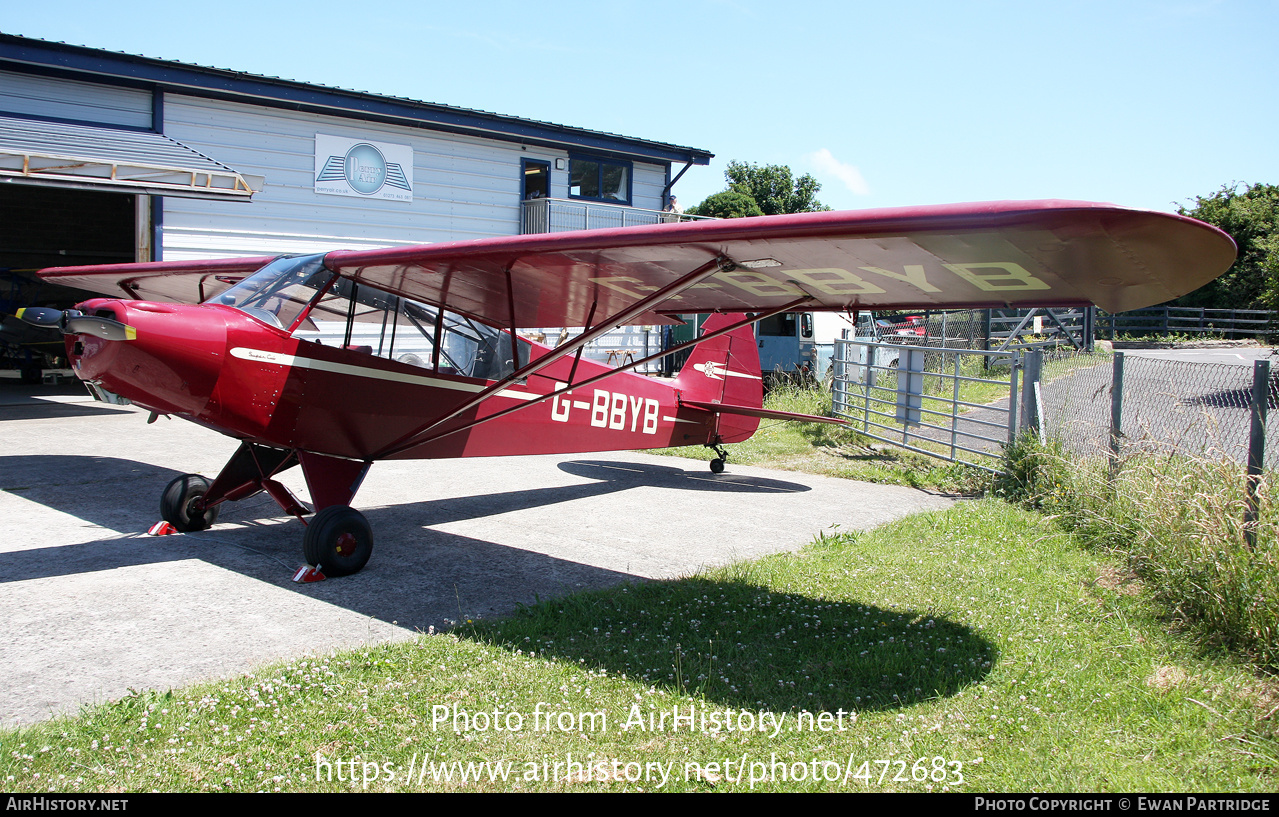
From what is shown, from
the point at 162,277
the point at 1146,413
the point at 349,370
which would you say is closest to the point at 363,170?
the point at 162,277

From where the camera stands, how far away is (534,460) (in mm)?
10766

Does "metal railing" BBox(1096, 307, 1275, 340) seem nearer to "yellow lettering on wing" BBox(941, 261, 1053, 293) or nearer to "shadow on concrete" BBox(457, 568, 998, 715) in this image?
"yellow lettering on wing" BBox(941, 261, 1053, 293)

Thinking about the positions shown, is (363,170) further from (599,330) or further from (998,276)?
(998,276)

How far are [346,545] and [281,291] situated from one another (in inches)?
74.3

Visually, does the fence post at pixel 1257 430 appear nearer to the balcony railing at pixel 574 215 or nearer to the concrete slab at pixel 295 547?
the concrete slab at pixel 295 547

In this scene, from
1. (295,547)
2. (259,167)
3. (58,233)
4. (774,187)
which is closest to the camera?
(295,547)

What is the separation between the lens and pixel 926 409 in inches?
505

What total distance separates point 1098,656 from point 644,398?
539 cm

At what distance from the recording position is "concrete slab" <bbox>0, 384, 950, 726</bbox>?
159 inches

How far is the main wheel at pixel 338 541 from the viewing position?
519cm

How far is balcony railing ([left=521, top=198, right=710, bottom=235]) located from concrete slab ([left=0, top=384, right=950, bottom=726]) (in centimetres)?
879

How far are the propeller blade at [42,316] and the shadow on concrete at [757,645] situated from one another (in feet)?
11.0
